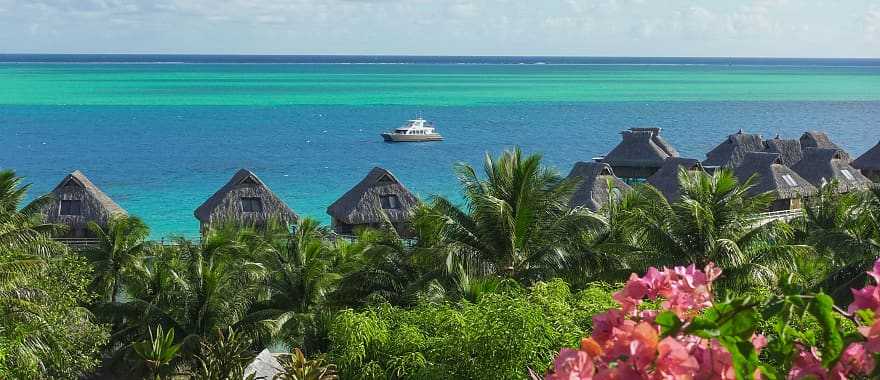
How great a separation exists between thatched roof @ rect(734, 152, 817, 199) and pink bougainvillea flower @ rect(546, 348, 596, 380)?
30.6m

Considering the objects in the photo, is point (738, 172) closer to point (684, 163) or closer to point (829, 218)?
point (684, 163)

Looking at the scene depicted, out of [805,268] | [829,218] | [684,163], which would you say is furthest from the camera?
[684,163]

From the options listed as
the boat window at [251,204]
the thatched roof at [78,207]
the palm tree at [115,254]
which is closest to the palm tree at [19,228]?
the palm tree at [115,254]

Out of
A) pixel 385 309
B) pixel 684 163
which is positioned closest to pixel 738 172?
pixel 684 163

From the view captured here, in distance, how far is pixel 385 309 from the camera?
13.5 meters

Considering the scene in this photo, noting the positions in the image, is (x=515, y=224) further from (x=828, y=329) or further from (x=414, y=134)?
(x=414, y=134)

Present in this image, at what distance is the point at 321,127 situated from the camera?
79.8m

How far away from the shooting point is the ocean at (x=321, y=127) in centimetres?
5119

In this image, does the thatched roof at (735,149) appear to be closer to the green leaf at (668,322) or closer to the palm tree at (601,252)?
the palm tree at (601,252)

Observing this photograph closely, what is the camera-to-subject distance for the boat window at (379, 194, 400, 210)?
92.7 feet

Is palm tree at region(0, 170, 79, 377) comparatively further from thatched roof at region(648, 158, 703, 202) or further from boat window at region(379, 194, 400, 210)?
thatched roof at region(648, 158, 703, 202)

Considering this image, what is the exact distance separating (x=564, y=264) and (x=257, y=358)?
4789 mm

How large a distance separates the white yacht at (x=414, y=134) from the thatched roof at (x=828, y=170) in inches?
1446

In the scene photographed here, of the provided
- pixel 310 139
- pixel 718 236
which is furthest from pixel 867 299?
pixel 310 139
